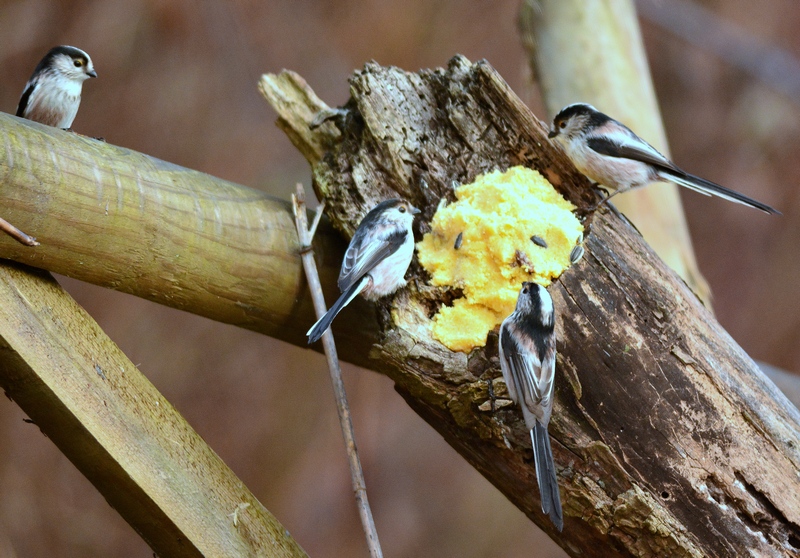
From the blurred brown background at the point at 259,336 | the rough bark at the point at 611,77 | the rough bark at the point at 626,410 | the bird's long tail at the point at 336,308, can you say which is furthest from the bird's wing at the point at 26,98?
the rough bark at the point at 611,77

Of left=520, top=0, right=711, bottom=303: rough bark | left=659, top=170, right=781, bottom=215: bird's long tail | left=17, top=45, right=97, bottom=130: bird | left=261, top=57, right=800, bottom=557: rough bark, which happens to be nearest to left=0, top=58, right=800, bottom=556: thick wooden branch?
left=261, top=57, right=800, bottom=557: rough bark

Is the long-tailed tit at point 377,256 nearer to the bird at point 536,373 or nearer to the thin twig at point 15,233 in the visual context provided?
the bird at point 536,373

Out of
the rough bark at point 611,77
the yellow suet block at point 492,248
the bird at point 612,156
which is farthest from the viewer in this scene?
the rough bark at point 611,77

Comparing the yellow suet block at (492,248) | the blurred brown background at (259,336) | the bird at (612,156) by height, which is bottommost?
the blurred brown background at (259,336)

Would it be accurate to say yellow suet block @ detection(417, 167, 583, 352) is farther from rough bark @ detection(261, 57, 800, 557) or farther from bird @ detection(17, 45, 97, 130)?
bird @ detection(17, 45, 97, 130)

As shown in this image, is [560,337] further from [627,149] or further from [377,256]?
[627,149]

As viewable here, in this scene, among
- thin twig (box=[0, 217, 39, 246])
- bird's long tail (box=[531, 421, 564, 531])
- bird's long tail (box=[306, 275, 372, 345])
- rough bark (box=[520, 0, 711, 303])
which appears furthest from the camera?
rough bark (box=[520, 0, 711, 303])
